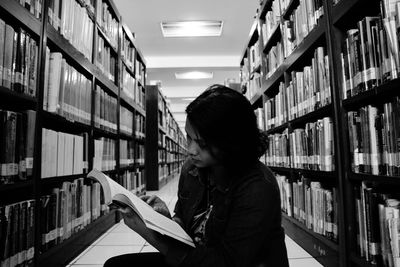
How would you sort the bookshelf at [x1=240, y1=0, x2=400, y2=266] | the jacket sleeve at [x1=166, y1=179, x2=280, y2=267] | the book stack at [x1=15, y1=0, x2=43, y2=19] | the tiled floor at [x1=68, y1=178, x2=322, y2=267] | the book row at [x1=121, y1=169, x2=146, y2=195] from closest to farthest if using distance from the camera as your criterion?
the jacket sleeve at [x1=166, y1=179, x2=280, y2=267]
the bookshelf at [x1=240, y1=0, x2=400, y2=266]
the book stack at [x1=15, y1=0, x2=43, y2=19]
the tiled floor at [x1=68, y1=178, x2=322, y2=267]
the book row at [x1=121, y1=169, x2=146, y2=195]

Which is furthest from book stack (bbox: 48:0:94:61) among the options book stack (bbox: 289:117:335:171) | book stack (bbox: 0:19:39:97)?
book stack (bbox: 289:117:335:171)

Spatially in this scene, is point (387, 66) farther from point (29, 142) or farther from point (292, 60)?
point (29, 142)

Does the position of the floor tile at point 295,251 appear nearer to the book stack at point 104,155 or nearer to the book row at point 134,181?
the book stack at point 104,155

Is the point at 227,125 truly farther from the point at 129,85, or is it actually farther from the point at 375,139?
the point at 129,85

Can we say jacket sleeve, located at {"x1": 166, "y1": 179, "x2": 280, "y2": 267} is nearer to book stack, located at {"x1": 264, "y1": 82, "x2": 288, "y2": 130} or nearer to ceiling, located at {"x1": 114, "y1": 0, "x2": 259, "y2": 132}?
book stack, located at {"x1": 264, "y1": 82, "x2": 288, "y2": 130}

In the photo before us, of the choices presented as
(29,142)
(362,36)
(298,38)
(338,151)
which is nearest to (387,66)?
(362,36)

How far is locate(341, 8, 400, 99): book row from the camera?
1.03 metres

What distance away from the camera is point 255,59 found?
3.47 meters

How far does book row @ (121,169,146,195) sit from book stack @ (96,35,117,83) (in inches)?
42.4

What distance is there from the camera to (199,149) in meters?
0.68

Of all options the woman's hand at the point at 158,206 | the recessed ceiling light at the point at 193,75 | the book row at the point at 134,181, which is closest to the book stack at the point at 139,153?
the book row at the point at 134,181

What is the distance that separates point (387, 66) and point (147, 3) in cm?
411

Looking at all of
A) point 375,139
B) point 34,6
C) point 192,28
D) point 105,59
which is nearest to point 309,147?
point 375,139

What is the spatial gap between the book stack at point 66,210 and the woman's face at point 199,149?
109 cm
